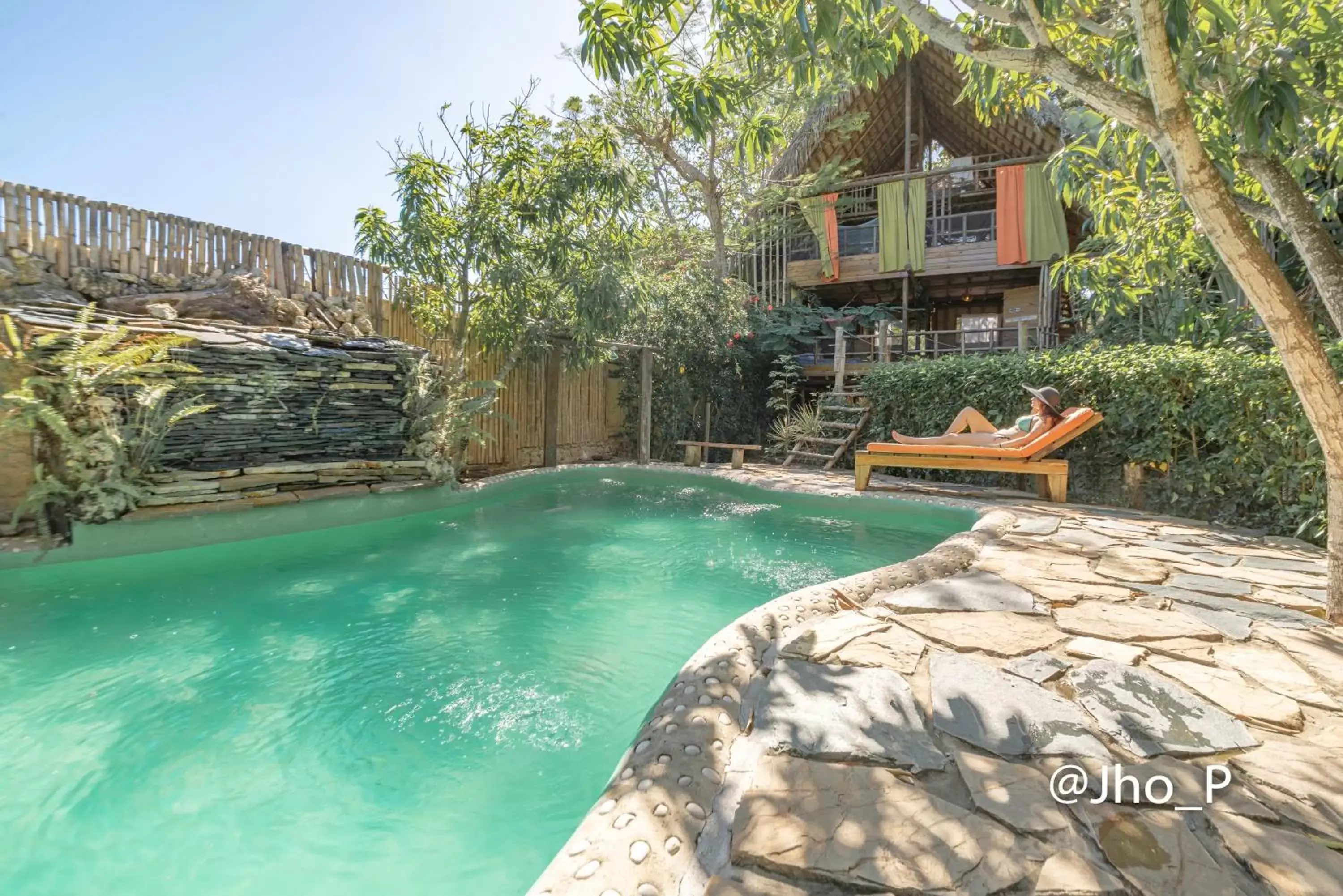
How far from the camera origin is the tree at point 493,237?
640cm

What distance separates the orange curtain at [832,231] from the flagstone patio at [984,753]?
1147 cm

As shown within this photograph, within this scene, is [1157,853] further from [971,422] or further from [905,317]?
[905,317]

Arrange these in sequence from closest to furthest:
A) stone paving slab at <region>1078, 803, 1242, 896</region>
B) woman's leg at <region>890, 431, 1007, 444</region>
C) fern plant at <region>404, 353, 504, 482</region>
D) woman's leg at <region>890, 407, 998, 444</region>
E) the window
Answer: stone paving slab at <region>1078, 803, 1242, 896</region> → woman's leg at <region>890, 431, 1007, 444</region> → fern plant at <region>404, 353, 504, 482</region> → woman's leg at <region>890, 407, 998, 444</region> → the window

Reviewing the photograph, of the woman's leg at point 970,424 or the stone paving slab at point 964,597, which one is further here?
the woman's leg at point 970,424

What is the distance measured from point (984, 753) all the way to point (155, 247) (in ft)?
26.4

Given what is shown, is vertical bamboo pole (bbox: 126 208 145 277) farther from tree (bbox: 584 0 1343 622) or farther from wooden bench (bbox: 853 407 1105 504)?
wooden bench (bbox: 853 407 1105 504)

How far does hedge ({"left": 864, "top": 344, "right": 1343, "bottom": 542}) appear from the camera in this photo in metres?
4.19

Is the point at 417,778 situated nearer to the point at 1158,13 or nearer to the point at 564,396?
the point at 1158,13

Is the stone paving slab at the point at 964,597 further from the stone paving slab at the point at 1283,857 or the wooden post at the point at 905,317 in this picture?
the wooden post at the point at 905,317

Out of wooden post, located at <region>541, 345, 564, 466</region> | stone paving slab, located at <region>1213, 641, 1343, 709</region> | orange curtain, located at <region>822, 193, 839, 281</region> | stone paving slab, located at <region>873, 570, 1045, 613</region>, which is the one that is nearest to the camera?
stone paving slab, located at <region>1213, 641, 1343, 709</region>

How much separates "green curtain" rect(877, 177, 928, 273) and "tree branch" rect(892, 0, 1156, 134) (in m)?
10.9

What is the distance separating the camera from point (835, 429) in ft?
30.9

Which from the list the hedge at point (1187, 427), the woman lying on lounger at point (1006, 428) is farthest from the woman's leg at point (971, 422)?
the hedge at point (1187, 427)

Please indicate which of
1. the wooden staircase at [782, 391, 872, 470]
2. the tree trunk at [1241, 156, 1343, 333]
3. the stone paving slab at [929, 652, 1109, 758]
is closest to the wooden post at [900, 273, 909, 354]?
the wooden staircase at [782, 391, 872, 470]
